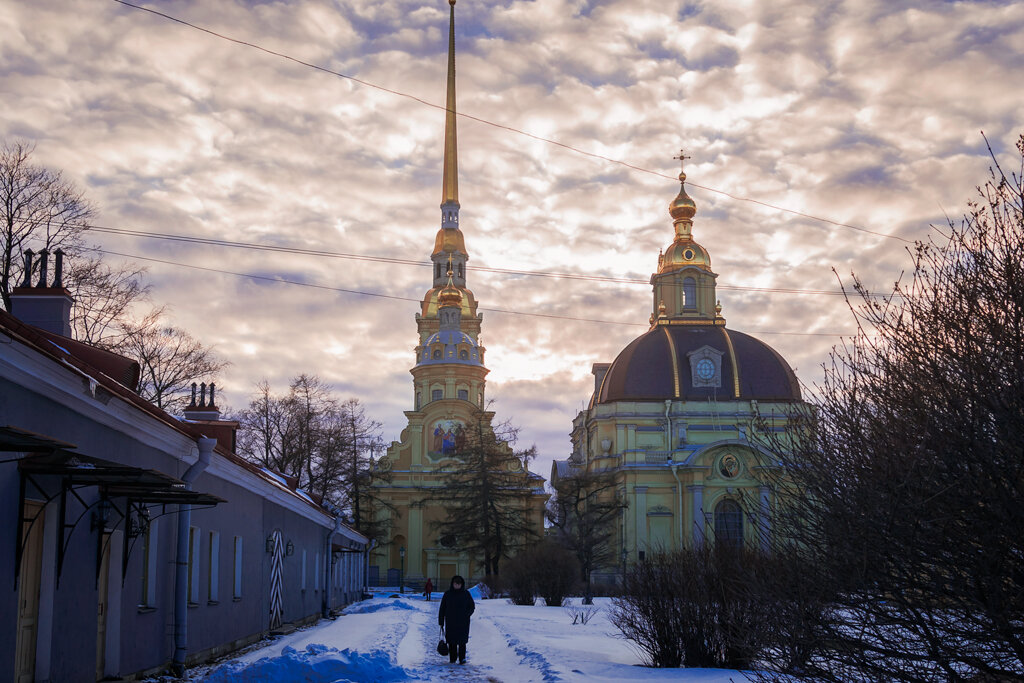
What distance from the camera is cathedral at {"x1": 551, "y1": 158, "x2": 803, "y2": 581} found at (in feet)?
225

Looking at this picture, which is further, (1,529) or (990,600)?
(1,529)

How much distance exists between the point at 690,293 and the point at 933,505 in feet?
245

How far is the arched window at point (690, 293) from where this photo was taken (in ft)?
264

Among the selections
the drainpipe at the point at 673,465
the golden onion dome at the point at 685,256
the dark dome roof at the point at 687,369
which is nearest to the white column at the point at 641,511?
the drainpipe at the point at 673,465

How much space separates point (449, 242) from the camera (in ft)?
328

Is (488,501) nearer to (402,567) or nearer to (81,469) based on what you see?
(402,567)

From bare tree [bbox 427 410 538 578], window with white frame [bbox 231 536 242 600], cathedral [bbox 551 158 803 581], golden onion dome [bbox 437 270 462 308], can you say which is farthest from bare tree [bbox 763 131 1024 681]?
golden onion dome [bbox 437 270 462 308]

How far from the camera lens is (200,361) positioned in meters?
39.0


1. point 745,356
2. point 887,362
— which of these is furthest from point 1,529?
point 745,356

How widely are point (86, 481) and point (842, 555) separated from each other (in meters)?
6.82

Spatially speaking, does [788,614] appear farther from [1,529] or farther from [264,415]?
[264,415]

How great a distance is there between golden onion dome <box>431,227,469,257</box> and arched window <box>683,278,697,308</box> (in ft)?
83.5

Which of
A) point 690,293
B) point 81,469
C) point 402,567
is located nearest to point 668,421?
point 690,293

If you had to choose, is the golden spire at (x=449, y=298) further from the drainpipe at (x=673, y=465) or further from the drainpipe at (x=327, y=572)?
the drainpipe at (x=327, y=572)
